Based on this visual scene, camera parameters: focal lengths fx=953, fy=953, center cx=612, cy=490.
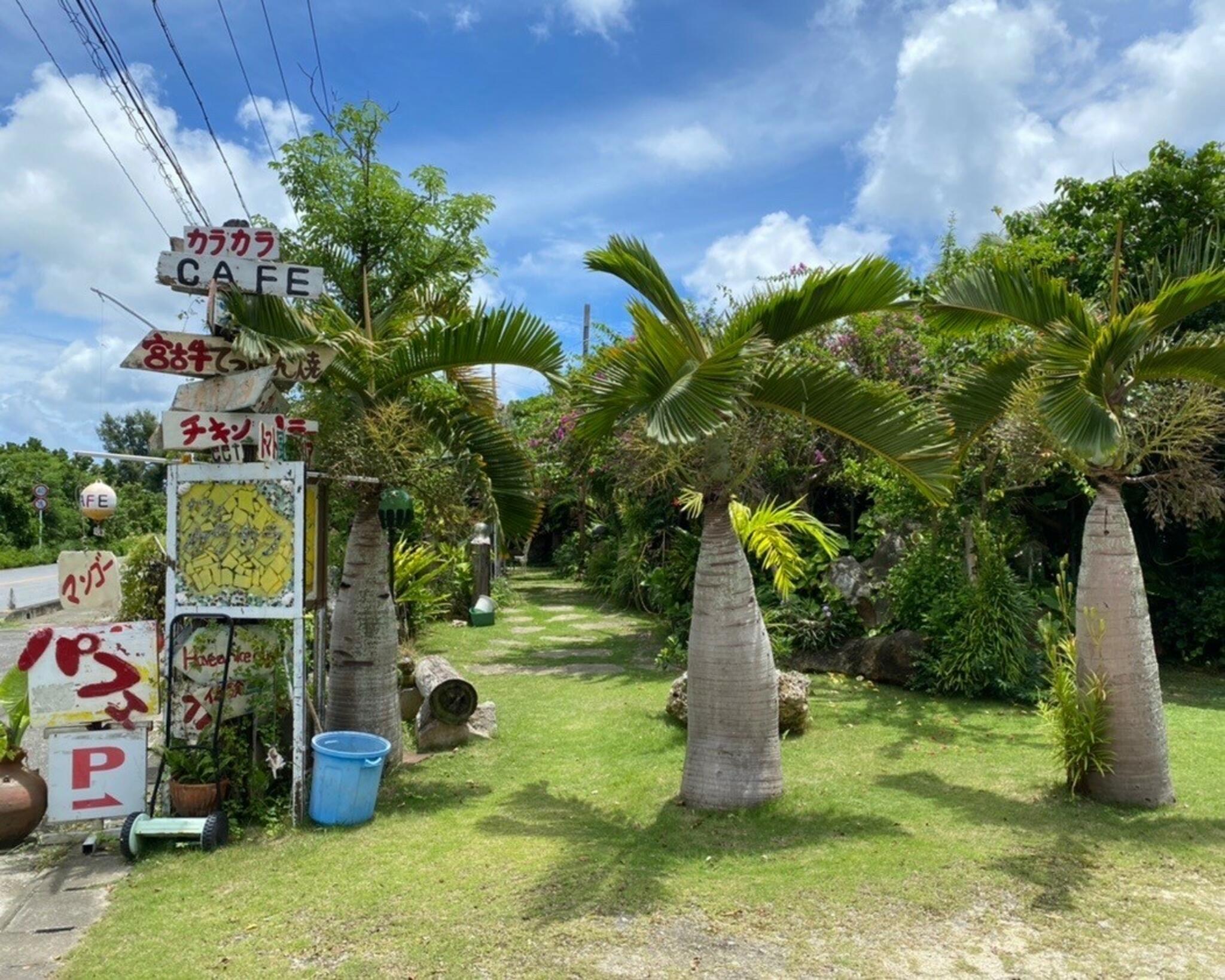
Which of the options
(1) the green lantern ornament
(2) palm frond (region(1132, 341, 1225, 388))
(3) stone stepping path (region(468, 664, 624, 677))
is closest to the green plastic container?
(3) stone stepping path (region(468, 664, 624, 677))

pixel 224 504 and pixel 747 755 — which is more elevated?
pixel 224 504

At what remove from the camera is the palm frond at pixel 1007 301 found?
6219 millimetres

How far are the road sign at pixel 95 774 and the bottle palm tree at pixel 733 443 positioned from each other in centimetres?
349

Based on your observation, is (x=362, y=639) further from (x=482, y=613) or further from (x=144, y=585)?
(x=482, y=613)

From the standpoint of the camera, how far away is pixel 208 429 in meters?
6.26

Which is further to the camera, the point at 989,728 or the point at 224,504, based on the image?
the point at 989,728

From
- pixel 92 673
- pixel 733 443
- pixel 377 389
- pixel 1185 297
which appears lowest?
pixel 92 673

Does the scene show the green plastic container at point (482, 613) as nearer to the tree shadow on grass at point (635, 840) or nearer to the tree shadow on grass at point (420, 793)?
the tree shadow on grass at point (420, 793)

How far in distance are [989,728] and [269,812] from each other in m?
6.26

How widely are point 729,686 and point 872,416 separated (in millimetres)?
1910

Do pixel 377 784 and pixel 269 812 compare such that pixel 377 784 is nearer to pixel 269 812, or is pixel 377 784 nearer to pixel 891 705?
pixel 269 812

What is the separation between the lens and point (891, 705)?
976 centimetres

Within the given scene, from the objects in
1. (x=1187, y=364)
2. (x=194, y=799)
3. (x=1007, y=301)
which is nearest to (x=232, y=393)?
(x=194, y=799)

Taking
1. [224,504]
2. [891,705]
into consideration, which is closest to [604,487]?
[891,705]
